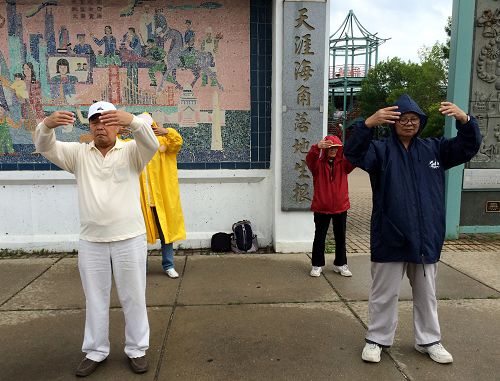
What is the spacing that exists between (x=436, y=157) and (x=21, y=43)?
5351 mm

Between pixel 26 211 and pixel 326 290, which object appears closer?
pixel 326 290

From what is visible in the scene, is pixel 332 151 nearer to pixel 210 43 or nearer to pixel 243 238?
pixel 243 238

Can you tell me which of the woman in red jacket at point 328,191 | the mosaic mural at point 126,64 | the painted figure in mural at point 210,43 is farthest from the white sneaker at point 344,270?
the painted figure in mural at point 210,43

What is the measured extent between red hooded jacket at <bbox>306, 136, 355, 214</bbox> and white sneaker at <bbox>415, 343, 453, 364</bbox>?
75.2 inches

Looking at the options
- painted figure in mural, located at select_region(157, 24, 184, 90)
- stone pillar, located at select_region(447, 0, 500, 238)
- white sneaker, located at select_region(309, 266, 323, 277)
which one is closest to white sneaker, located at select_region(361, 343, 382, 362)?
white sneaker, located at select_region(309, 266, 323, 277)

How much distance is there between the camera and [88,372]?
279 centimetres

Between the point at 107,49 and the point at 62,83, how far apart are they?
762 millimetres

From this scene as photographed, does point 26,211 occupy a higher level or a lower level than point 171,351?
higher

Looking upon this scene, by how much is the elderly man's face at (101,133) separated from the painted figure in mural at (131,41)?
3.35m

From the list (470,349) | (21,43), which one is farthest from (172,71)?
(470,349)

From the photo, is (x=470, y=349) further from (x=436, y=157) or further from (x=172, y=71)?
(x=172, y=71)

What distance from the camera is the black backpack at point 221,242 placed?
5785 millimetres

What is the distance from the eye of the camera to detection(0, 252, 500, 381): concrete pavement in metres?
2.86

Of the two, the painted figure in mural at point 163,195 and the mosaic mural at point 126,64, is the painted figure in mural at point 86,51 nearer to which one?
the mosaic mural at point 126,64
